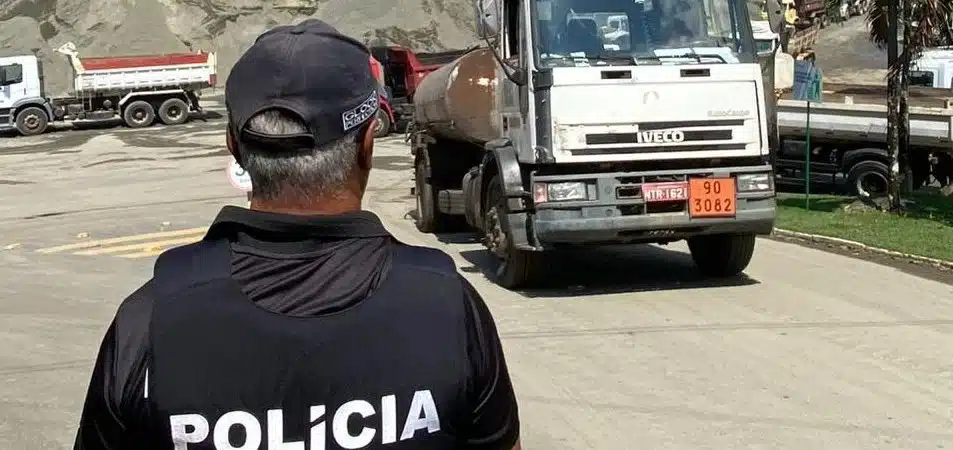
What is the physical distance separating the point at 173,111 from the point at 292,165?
37.0 meters

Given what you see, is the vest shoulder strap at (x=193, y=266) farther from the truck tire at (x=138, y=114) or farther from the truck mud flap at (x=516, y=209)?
the truck tire at (x=138, y=114)

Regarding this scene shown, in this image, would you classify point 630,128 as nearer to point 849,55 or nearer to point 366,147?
point 366,147

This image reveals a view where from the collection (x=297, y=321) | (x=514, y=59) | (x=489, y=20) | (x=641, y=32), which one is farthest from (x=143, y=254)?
(x=297, y=321)

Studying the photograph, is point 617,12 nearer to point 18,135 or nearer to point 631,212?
point 631,212

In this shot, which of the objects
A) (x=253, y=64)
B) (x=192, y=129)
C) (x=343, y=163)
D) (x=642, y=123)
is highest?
(x=253, y=64)

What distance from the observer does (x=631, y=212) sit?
9.74m

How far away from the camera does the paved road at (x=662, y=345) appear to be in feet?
20.6

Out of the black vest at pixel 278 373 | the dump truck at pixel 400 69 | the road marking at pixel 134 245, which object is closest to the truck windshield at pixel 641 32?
the road marking at pixel 134 245

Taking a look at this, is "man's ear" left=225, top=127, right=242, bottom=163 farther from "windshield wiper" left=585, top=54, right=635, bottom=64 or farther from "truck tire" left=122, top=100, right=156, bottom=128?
"truck tire" left=122, top=100, right=156, bottom=128

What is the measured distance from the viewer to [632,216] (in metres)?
9.70

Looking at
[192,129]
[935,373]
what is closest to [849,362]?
[935,373]

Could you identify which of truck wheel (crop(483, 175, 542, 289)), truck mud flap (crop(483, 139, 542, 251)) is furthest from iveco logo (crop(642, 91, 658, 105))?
truck wheel (crop(483, 175, 542, 289))

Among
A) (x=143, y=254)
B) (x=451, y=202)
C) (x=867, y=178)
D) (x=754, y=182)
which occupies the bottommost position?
(x=867, y=178)

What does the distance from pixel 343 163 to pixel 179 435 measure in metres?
0.55
